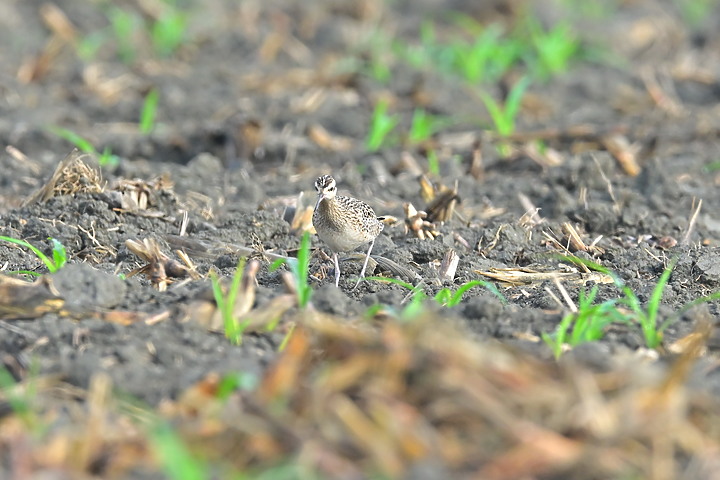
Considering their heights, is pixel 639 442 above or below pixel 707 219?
above

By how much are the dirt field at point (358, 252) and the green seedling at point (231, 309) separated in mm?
52

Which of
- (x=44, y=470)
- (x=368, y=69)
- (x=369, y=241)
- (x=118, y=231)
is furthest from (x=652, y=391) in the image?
(x=368, y=69)

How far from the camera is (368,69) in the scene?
12.6 metres

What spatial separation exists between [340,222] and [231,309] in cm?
161

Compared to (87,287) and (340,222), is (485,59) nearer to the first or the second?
(340,222)

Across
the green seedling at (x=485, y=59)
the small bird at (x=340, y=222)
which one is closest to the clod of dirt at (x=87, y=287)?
the small bird at (x=340, y=222)

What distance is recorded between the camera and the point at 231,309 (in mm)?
4914

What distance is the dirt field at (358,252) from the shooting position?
362 cm

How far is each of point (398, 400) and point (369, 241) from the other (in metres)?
3.05

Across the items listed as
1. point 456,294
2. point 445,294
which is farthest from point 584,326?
point 445,294

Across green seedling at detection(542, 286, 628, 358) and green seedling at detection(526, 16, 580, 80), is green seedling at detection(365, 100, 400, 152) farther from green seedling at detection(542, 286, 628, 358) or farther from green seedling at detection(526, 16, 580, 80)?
green seedling at detection(542, 286, 628, 358)

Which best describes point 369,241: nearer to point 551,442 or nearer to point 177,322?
point 177,322

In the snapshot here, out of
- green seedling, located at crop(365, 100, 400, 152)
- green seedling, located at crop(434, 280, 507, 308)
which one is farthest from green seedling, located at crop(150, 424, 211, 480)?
green seedling, located at crop(365, 100, 400, 152)

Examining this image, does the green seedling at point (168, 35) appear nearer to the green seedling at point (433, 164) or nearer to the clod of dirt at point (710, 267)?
the green seedling at point (433, 164)
